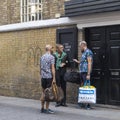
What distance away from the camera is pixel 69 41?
1462 cm

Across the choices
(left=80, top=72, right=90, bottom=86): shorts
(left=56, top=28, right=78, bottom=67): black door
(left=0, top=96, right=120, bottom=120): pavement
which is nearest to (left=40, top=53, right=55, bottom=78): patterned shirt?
(left=0, top=96, right=120, bottom=120): pavement

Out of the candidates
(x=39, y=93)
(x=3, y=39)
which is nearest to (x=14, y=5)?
(x=3, y=39)

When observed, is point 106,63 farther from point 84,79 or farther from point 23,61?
point 23,61

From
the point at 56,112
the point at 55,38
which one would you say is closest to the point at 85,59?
the point at 56,112

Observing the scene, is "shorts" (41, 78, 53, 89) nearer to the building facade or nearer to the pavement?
the pavement

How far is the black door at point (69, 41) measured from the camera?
14.4 meters

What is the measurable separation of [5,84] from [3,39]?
1.73m

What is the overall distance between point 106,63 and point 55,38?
2313 mm

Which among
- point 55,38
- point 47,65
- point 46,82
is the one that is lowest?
point 46,82

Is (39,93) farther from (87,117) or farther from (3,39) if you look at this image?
(87,117)

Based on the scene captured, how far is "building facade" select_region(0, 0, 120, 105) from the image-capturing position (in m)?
13.5

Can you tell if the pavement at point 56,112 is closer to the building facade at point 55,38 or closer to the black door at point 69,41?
the building facade at point 55,38

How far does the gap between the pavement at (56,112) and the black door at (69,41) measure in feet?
5.22

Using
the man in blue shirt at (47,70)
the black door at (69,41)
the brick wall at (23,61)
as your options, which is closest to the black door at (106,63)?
the black door at (69,41)
